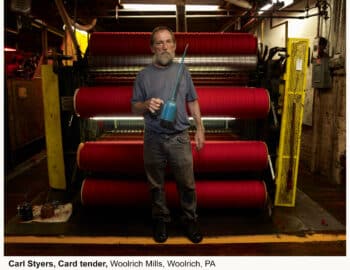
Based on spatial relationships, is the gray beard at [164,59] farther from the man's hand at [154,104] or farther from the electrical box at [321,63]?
the electrical box at [321,63]

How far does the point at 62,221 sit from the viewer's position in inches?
130

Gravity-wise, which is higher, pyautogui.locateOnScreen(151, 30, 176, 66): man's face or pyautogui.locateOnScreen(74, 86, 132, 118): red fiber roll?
pyautogui.locateOnScreen(151, 30, 176, 66): man's face

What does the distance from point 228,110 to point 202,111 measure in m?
0.25

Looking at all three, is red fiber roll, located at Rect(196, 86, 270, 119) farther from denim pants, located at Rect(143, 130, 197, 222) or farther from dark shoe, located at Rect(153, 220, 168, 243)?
dark shoe, located at Rect(153, 220, 168, 243)

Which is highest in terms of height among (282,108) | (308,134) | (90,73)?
(90,73)

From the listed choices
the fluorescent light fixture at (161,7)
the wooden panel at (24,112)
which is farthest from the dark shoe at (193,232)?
the wooden panel at (24,112)

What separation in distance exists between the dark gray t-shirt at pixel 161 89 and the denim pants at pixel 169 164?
8 cm

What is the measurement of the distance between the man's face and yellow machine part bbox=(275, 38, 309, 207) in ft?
4.76

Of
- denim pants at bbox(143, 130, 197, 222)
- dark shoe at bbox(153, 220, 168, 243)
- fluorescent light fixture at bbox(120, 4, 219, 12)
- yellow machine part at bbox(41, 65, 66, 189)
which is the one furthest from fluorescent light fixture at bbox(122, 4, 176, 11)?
dark shoe at bbox(153, 220, 168, 243)

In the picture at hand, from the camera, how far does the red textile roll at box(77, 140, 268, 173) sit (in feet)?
10.6

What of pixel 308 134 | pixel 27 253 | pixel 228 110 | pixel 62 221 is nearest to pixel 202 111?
pixel 228 110

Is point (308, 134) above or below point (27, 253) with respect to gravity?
above
